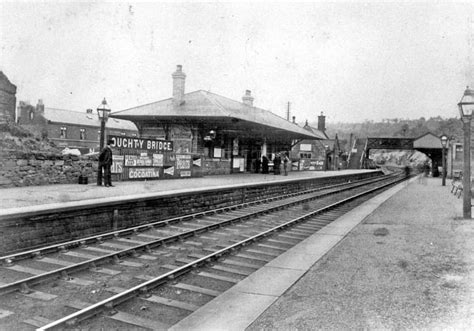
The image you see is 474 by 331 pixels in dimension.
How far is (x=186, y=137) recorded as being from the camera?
24.2m

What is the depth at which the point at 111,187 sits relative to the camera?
14250 millimetres

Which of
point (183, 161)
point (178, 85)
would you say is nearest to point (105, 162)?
point (183, 161)

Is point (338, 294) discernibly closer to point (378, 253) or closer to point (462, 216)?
point (378, 253)

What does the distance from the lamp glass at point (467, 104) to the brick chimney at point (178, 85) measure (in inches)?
679

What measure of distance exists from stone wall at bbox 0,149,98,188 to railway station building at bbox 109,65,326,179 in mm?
1366

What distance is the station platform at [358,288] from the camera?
438 cm

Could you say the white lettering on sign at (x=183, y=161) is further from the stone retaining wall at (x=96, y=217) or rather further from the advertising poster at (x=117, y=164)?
the stone retaining wall at (x=96, y=217)

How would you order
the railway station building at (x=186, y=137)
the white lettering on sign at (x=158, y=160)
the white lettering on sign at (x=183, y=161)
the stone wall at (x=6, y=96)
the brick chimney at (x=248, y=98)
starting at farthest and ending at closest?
1. the stone wall at (x=6, y=96)
2. the brick chimney at (x=248, y=98)
3. the white lettering on sign at (x=183, y=161)
4. the white lettering on sign at (x=158, y=160)
5. the railway station building at (x=186, y=137)

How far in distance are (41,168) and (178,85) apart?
42.9ft

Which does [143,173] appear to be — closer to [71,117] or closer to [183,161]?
[183,161]

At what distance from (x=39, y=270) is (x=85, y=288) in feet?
4.14

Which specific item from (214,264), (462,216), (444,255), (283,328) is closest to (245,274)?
(214,264)

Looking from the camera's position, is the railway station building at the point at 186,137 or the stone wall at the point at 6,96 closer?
the railway station building at the point at 186,137

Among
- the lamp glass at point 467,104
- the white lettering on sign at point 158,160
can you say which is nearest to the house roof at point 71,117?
the white lettering on sign at point 158,160
